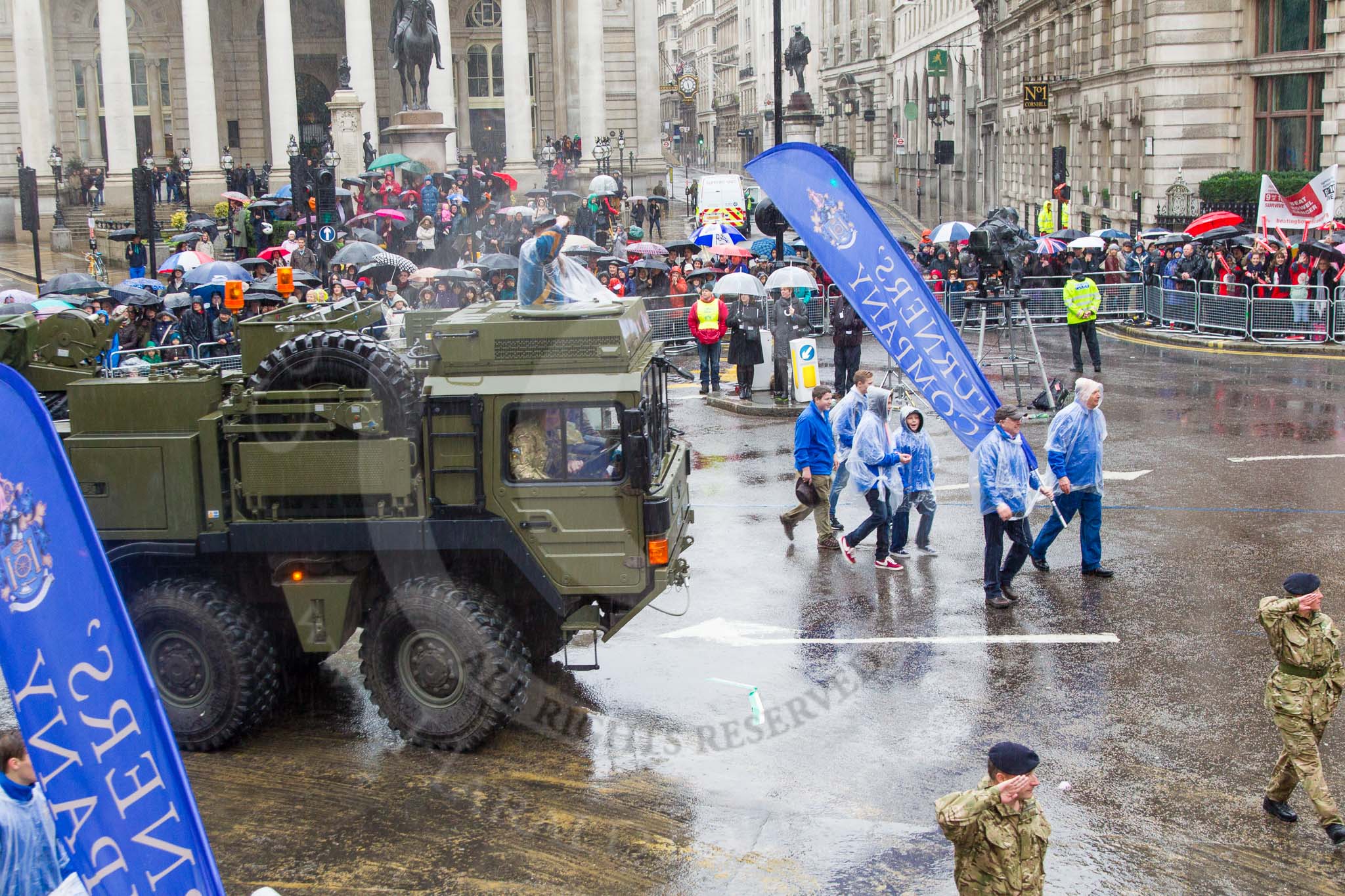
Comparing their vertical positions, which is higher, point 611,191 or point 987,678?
point 611,191

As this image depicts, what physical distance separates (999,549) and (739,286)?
1142 centimetres

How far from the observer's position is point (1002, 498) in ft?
41.0

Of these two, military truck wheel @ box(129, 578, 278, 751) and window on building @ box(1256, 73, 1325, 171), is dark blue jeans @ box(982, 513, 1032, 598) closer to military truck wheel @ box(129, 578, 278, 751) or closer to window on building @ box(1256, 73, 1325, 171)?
military truck wheel @ box(129, 578, 278, 751)

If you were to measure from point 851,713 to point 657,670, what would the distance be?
1.69 meters

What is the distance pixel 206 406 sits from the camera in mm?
9641

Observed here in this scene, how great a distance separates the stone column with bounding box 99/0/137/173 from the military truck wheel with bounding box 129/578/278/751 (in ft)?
147

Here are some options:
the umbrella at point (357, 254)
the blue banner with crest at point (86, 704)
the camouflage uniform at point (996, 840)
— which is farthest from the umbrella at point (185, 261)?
the camouflage uniform at point (996, 840)

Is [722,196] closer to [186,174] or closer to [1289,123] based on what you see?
[1289,123]

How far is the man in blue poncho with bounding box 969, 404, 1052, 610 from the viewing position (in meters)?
12.5

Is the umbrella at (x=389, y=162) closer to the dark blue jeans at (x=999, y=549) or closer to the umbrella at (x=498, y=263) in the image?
the umbrella at (x=498, y=263)

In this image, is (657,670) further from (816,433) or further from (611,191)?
(611,191)

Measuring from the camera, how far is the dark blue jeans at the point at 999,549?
12.4 m

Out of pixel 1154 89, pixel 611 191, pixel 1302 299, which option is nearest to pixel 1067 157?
pixel 1154 89

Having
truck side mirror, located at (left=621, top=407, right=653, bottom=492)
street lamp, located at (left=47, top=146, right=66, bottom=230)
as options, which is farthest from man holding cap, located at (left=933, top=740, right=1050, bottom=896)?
street lamp, located at (left=47, top=146, right=66, bottom=230)
